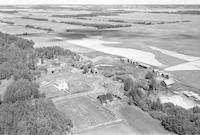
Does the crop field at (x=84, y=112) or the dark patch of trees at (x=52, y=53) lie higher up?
the dark patch of trees at (x=52, y=53)

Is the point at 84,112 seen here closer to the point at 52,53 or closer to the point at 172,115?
the point at 172,115

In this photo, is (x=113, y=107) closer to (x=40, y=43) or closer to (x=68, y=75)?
(x=68, y=75)

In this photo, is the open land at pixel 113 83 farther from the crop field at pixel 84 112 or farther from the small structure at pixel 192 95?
the small structure at pixel 192 95

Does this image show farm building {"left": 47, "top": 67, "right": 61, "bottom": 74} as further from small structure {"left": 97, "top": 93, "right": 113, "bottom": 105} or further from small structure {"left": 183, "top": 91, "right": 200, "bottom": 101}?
small structure {"left": 183, "top": 91, "right": 200, "bottom": 101}

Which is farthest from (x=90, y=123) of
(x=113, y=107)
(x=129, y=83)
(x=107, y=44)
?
(x=107, y=44)

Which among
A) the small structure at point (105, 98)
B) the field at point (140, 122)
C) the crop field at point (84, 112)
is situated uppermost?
the small structure at point (105, 98)

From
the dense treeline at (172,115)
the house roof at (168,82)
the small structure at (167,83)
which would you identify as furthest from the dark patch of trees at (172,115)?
the house roof at (168,82)

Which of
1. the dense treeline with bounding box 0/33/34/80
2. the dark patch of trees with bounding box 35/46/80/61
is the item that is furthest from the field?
the dark patch of trees with bounding box 35/46/80/61
